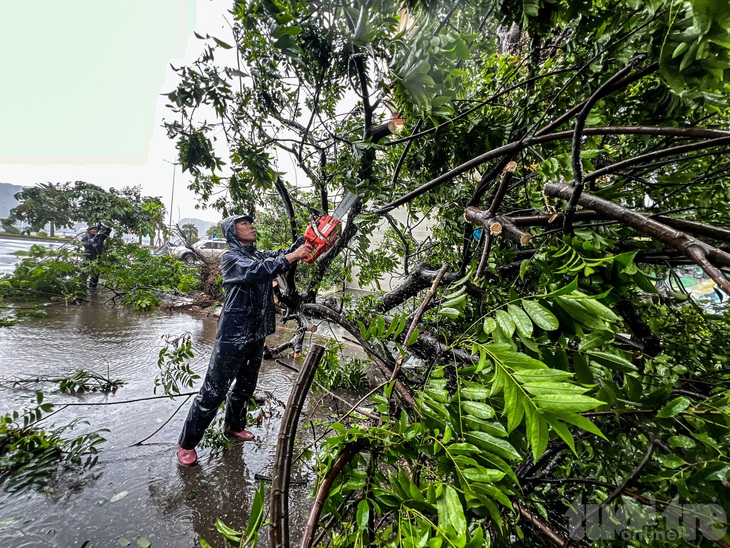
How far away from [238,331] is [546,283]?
2.22m

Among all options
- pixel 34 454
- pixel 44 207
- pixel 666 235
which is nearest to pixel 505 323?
pixel 666 235

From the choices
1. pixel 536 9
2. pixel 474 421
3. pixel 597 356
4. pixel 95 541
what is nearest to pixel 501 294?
pixel 597 356

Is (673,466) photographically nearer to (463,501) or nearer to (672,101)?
(463,501)

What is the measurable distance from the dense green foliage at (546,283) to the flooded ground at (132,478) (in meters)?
1.40

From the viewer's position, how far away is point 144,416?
2.68m

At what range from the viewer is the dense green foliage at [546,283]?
542 millimetres

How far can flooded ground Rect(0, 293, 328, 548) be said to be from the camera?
159cm

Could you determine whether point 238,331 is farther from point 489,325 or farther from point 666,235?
point 666,235

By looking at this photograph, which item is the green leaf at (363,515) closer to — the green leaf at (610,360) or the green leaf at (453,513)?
the green leaf at (453,513)

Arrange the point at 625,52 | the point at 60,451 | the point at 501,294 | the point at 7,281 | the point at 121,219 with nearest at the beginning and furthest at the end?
the point at 625,52
the point at 501,294
the point at 60,451
the point at 7,281
the point at 121,219

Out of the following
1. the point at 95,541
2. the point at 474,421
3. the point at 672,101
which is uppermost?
the point at 672,101

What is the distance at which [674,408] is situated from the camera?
63cm

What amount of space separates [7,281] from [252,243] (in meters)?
6.39

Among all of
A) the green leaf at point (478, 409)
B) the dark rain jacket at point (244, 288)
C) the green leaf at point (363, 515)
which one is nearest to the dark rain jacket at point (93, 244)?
the dark rain jacket at point (244, 288)
